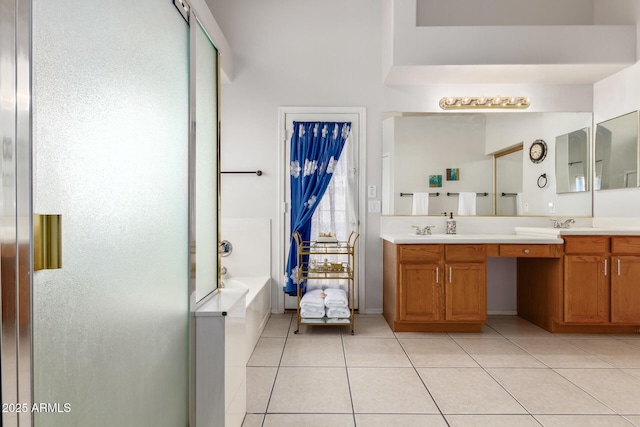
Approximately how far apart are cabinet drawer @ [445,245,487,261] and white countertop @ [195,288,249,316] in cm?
190

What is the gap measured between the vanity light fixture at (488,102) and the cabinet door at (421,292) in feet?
5.42

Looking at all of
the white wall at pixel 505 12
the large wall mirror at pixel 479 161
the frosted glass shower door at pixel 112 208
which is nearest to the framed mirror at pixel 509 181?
the large wall mirror at pixel 479 161

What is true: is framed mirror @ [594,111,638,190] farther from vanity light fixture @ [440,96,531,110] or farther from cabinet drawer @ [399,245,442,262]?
cabinet drawer @ [399,245,442,262]

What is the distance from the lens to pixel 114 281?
99 centimetres

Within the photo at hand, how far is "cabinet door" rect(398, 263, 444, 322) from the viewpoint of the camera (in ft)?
9.97

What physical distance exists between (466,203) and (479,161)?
432 millimetres

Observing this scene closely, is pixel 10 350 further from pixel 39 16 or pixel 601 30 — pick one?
pixel 601 30

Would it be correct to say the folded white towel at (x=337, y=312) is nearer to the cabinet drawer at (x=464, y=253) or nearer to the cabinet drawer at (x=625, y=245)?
the cabinet drawer at (x=464, y=253)

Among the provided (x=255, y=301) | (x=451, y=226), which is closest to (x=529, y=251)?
(x=451, y=226)

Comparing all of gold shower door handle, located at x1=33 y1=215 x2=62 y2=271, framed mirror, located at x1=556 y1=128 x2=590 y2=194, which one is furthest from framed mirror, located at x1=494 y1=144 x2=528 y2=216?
gold shower door handle, located at x1=33 y1=215 x2=62 y2=271

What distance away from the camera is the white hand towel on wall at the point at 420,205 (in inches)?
143

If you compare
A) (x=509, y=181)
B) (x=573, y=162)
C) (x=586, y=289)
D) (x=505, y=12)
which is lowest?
(x=586, y=289)

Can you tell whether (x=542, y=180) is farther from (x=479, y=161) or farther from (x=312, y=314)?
(x=312, y=314)

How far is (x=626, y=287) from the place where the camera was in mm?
2967
